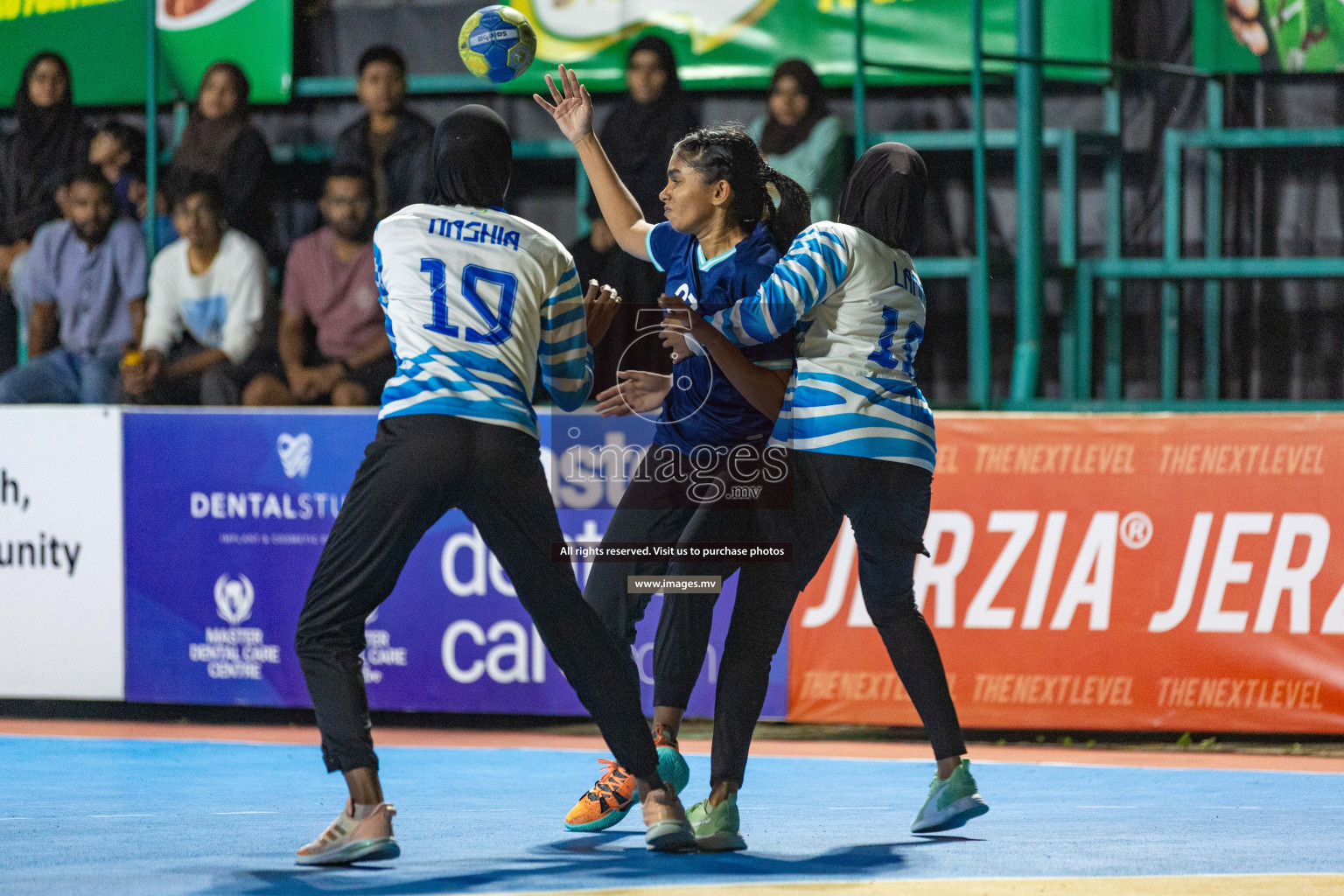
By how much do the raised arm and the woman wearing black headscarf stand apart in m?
0.59

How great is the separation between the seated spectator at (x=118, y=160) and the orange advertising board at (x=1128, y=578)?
5074 mm

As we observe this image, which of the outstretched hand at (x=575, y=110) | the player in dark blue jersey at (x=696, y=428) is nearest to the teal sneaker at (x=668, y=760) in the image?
the player in dark blue jersey at (x=696, y=428)

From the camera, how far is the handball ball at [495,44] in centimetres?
583

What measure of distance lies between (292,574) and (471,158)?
12.9 ft

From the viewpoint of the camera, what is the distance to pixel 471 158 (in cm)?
453

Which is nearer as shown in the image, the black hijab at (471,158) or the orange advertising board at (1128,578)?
the black hijab at (471,158)

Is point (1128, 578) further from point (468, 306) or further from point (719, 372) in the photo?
point (468, 306)

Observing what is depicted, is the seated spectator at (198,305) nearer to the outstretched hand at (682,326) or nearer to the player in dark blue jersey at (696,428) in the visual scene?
the player in dark blue jersey at (696,428)

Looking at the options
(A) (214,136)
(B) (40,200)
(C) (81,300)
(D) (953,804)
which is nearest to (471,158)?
(D) (953,804)

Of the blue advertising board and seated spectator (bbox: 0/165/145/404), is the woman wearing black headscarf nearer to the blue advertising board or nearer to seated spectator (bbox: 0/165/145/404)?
the blue advertising board

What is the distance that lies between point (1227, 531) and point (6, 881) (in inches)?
215

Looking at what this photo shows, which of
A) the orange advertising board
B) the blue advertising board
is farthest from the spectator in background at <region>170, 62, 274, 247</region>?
the orange advertising board

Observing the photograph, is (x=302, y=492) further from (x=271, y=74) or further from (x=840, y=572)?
(x=271, y=74)

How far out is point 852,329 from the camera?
16.3ft
